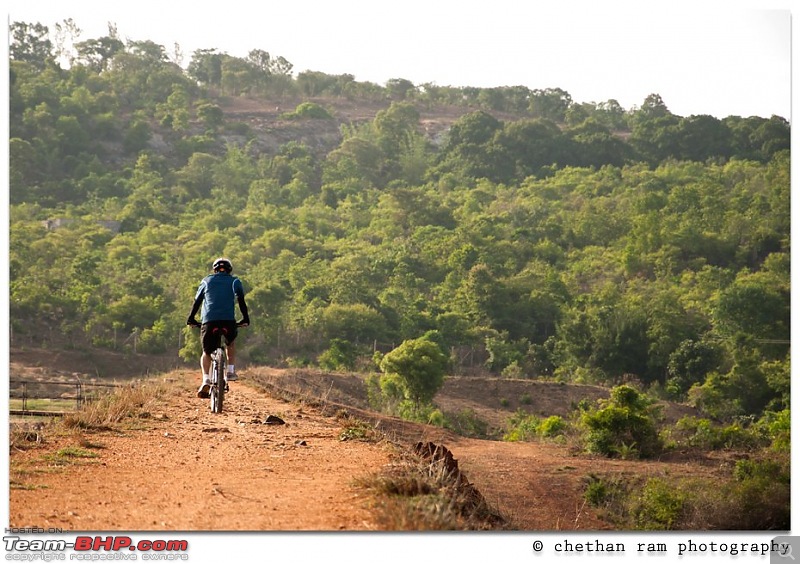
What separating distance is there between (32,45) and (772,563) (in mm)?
67090

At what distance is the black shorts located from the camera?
318 inches

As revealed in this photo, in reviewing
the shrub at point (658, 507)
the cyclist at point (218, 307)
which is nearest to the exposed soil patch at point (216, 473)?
the shrub at point (658, 507)

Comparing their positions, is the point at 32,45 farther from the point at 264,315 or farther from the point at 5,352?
the point at 5,352

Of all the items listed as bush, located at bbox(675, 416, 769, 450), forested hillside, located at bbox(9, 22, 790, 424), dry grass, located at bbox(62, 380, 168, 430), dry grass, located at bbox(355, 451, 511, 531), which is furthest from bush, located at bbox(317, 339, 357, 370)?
dry grass, located at bbox(355, 451, 511, 531)

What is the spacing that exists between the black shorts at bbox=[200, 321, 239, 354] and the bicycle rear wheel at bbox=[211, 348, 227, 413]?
0.29 ft

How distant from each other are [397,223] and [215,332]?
39.7m

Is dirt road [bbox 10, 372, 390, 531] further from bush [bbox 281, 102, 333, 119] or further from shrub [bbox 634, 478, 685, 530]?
bush [bbox 281, 102, 333, 119]

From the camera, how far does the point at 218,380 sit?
8.47m

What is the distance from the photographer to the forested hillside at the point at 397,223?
104 ft

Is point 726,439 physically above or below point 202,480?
below

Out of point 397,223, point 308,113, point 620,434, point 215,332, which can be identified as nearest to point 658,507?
point 620,434

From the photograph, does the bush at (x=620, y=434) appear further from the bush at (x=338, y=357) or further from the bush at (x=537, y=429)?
the bush at (x=338, y=357)

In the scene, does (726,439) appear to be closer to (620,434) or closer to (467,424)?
(620,434)

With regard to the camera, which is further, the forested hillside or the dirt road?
the forested hillside
